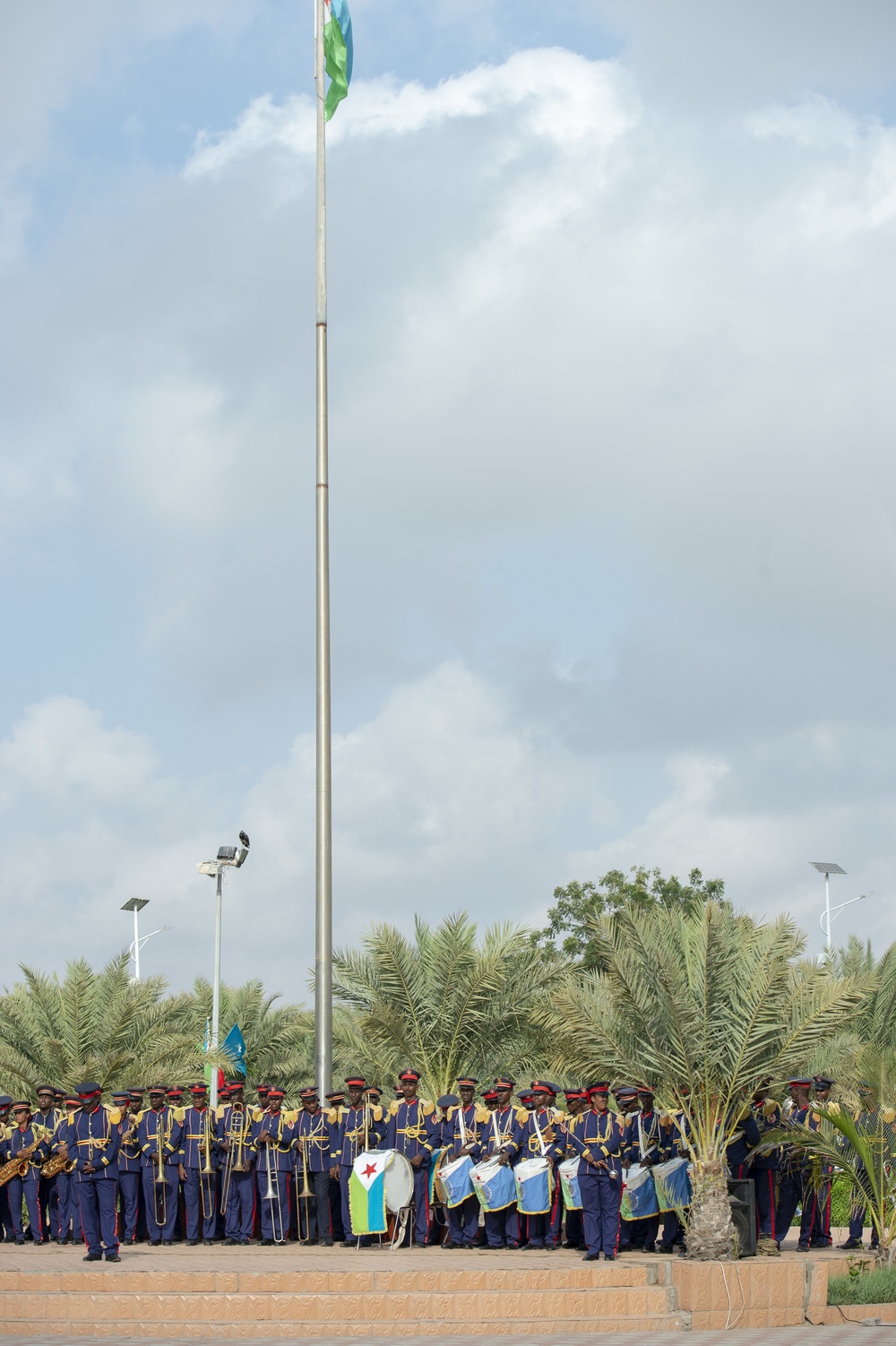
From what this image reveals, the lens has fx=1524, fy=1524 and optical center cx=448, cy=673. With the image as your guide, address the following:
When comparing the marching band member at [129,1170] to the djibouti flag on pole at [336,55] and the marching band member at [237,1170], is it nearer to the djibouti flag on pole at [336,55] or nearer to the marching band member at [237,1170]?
the marching band member at [237,1170]

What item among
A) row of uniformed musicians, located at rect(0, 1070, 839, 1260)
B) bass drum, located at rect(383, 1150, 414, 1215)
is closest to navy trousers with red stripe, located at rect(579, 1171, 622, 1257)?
row of uniformed musicians, located at rect(0, 1070, 839, 1260)

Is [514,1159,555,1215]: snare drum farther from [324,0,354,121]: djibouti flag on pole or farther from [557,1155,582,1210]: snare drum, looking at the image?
[324,0,354,121]: djibouti flag on pole

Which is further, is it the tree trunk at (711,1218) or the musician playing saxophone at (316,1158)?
the musician playing saxophone at (316,1158)

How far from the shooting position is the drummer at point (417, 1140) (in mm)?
15109

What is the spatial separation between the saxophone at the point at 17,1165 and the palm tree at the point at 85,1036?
6.70 metres

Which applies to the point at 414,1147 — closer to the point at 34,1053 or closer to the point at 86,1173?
the point at 86,1173

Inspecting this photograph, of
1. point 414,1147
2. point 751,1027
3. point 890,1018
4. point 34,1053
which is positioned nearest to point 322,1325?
point 414,1147

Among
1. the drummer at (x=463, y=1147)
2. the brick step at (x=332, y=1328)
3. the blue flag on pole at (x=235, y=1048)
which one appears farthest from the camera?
the blue flag on pole at (x=235, y=1048)

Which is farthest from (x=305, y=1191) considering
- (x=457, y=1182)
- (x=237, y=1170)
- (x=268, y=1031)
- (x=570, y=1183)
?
(x=268, y=1031)

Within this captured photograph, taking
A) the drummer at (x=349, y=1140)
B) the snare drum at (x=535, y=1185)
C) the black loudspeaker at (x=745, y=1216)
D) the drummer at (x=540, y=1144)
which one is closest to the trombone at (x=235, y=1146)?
the drummer at (x=349, y=1140)

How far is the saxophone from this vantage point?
51.7 feet

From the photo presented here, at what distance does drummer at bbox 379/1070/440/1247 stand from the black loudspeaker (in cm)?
306

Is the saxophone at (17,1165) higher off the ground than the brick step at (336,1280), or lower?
higher

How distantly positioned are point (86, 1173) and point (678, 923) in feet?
19.7
